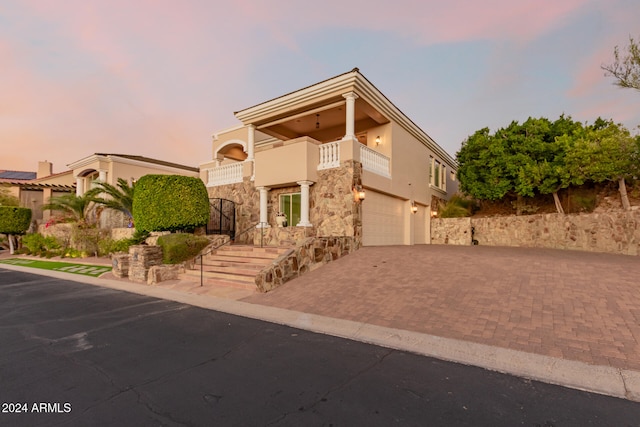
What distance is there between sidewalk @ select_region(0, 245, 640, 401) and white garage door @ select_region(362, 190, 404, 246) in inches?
138

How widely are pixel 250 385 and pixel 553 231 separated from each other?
683 inches

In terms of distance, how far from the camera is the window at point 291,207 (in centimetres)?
1377

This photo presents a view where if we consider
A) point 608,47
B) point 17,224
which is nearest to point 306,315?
point 608,47

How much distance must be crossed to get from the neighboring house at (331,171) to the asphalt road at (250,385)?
7.48m

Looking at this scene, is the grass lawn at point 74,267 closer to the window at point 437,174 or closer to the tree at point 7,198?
the tree at point 7,198

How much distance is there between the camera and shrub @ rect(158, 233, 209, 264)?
35.0 ft

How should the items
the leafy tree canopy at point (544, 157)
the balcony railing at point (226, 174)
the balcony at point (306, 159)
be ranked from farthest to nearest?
the balcony railing at point (226, 174), the leafy tree canopy at point (544, 157), the balcony at point (306, 159)

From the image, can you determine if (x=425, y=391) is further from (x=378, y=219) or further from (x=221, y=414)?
(x=378, y=219)

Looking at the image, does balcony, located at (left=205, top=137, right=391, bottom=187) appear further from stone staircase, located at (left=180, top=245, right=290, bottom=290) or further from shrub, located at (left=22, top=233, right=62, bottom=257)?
shrub, located at (left=22, top=233, right=62, bottom=257)

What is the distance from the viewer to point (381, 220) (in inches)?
562

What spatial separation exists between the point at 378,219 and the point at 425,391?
11126mm

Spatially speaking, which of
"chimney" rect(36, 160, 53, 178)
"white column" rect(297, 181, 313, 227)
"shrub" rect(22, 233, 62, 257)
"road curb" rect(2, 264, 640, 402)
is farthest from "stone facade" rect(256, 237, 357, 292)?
"chimney" rect(36, 160, 53, 178)

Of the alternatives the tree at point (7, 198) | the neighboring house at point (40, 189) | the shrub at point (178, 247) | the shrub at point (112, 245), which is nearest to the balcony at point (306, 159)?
the shrub at point (178, 247)

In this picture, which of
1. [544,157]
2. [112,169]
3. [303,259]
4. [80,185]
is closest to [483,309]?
[303,259]
